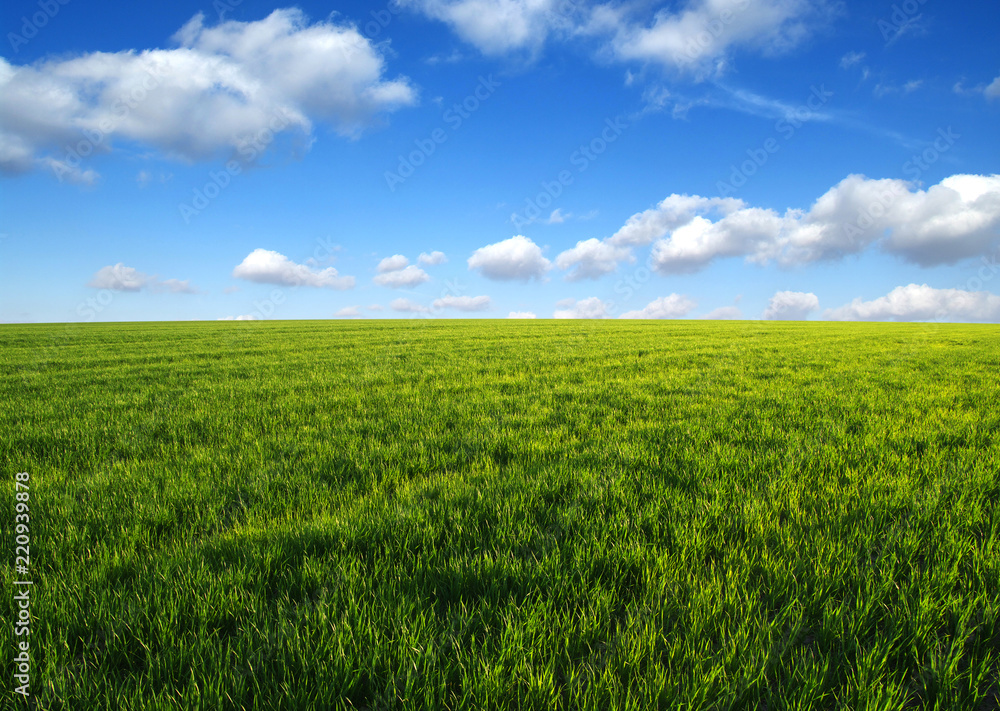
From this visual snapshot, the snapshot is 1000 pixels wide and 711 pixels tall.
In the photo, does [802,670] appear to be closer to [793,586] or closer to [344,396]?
[793,586]

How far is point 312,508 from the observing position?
11.7 ft

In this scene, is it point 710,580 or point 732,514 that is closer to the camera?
point 710,580

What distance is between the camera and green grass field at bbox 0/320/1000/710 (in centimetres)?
190

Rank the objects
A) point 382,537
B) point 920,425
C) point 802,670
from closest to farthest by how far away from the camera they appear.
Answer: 1. point 802,670
2. point 382,537
3. point 920,425

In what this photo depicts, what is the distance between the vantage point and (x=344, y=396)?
793 centimetres

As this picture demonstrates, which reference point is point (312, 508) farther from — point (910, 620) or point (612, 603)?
point (910, 620)

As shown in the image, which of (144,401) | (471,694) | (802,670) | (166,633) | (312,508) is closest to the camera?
(471,694)

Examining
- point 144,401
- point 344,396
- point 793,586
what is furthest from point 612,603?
point 144,401

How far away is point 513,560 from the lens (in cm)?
270

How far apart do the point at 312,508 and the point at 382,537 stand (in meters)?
0.89

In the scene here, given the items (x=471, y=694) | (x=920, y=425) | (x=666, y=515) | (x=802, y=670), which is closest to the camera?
(x=471, y=694)

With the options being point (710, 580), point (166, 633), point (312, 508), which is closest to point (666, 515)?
point (710, 580)

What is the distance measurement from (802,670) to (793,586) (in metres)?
0.65

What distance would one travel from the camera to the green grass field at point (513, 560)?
6.22 feet
